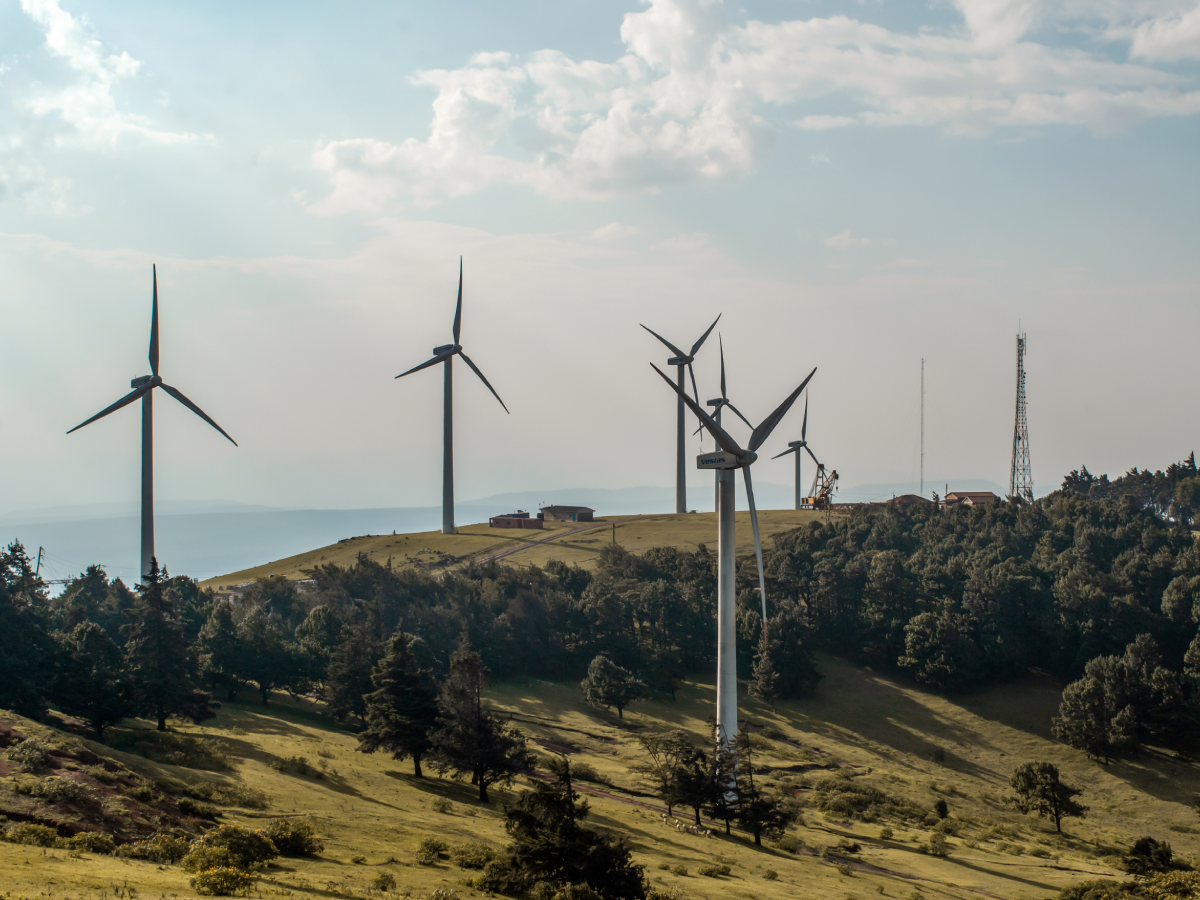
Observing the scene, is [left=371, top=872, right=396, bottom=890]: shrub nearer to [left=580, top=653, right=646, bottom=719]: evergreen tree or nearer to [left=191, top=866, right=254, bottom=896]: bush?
[left=191, top=866, right=254, bottom=896]: bush

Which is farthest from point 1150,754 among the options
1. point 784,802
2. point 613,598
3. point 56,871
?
point 56,871

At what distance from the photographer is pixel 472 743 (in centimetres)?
→ 6862

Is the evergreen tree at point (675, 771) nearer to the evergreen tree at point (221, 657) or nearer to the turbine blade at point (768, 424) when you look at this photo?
the turbine blade at point (768, 424)

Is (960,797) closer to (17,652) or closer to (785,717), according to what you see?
(785,717)

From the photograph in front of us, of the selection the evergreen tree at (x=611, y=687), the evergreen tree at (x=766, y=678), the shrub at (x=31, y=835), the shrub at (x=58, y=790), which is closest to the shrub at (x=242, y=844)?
the shrub at (x=31, y=835)

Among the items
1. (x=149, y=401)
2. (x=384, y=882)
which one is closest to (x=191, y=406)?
(x=149, y=401)

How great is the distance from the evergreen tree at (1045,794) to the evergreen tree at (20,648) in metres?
85.2

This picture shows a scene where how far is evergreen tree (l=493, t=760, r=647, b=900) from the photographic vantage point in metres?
40.0

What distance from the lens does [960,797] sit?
9300 centimetres

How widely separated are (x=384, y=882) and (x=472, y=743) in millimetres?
30013

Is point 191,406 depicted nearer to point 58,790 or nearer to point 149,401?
point 149,401

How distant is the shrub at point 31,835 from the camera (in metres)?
36.8

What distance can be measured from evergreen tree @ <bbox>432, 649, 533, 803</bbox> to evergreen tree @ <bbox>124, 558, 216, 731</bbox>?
Answer: 24.6 metres

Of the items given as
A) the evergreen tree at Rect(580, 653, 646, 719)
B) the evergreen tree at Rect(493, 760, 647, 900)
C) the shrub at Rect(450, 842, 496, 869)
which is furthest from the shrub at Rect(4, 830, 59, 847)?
the evergreen tree at Rect(580, 653, 646, 719)
